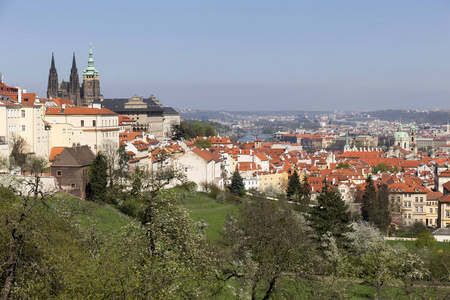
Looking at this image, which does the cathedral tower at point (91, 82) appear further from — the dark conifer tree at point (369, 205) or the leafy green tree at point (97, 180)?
the leafy green tree at point (97, 180)

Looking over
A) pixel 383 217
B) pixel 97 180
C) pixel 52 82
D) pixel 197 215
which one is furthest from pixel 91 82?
pixel 97 180

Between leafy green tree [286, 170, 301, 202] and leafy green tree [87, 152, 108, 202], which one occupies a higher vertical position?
leafy green tree [87, 152, 108, 202]

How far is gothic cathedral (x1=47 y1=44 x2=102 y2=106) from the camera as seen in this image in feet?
365

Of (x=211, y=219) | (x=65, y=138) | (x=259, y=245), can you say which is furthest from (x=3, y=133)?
Answer: (x=259, y=245)

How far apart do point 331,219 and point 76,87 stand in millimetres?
84824

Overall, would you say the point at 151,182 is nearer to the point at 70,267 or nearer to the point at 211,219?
the point at 70,267

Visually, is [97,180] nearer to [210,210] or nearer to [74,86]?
[210,210]

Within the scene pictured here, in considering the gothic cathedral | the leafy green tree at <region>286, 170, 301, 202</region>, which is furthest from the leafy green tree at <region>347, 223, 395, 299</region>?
the gothic cathedral

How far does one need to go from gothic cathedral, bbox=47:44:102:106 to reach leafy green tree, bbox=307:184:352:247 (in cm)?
7685

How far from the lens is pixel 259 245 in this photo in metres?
22.0

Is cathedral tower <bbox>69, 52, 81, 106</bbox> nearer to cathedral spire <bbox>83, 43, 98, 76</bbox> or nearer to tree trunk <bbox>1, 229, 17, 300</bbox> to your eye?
cathedral spire <bbox>83, 43, 98, 76</bbox>

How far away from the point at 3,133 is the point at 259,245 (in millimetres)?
22160

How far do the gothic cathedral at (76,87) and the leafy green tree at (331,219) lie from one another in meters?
76.9

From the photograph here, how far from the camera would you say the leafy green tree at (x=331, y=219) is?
35750 mm
